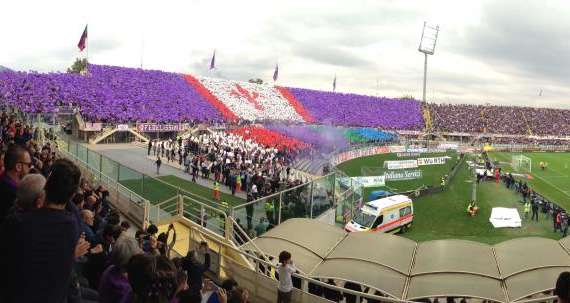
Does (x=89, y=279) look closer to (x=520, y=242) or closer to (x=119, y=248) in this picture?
(x=119, y=248)

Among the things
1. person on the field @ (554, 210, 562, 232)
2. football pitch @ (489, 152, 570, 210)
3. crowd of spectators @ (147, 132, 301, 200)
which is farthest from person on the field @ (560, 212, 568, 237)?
crowd of spectators @ (147, 132, 301, 200)

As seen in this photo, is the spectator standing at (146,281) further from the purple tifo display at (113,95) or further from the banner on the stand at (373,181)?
the purple tifo display at (113,95)

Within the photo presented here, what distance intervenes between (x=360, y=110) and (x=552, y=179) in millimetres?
40821

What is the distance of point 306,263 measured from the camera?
10.6 m

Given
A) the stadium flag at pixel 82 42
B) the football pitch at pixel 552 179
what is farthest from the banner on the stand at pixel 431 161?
the stadium flag at pixel 82 42

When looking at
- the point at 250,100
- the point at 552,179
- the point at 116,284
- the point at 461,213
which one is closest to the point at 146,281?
the point at 116,284

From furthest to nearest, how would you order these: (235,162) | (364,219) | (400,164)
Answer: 1. (400,164)
2. (235,162)
3. (364,219)

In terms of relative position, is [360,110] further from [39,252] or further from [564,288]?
[39,252]

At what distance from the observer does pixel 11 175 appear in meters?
4.33

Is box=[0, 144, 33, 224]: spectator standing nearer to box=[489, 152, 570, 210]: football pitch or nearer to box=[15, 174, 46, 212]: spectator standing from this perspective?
box=[15, 174, 46, 212]: spectator standing

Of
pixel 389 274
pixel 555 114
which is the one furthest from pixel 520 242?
pixel 555 114

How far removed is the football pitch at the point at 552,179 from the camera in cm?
3794

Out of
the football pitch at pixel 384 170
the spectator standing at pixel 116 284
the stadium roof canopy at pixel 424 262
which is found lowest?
the football pitch at pixel 384 170

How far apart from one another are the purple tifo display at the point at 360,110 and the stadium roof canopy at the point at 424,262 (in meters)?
64.4
